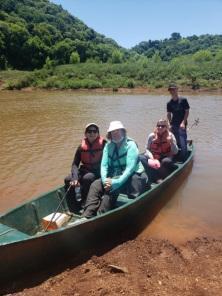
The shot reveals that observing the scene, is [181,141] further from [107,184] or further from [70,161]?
[107,184]

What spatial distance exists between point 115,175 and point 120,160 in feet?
0.83

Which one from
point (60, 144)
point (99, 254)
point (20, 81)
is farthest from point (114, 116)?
point (20, 81)

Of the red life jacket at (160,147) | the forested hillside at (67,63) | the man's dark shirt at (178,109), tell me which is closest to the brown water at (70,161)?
the red life jacket at (160,147)

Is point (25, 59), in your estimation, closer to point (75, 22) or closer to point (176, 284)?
point (75, 22)

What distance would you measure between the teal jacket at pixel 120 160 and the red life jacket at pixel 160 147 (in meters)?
1.51

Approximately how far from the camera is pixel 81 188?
20.4 ft

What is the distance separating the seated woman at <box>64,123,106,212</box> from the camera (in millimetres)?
6071

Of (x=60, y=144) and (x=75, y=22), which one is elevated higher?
(x=75, y=22)

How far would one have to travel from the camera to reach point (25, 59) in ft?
220

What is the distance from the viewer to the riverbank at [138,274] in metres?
4.44

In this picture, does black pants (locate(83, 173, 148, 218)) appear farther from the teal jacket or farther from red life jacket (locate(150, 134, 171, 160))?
red life jacket (locate(150, 134, 171, 160))

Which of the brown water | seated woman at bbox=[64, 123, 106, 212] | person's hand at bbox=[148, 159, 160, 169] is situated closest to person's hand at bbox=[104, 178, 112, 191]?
seated woman at bbox=[64, 123, 106, 212]

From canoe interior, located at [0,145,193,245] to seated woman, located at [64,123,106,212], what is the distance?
15 centimetres

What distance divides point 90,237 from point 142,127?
11.2 meters
